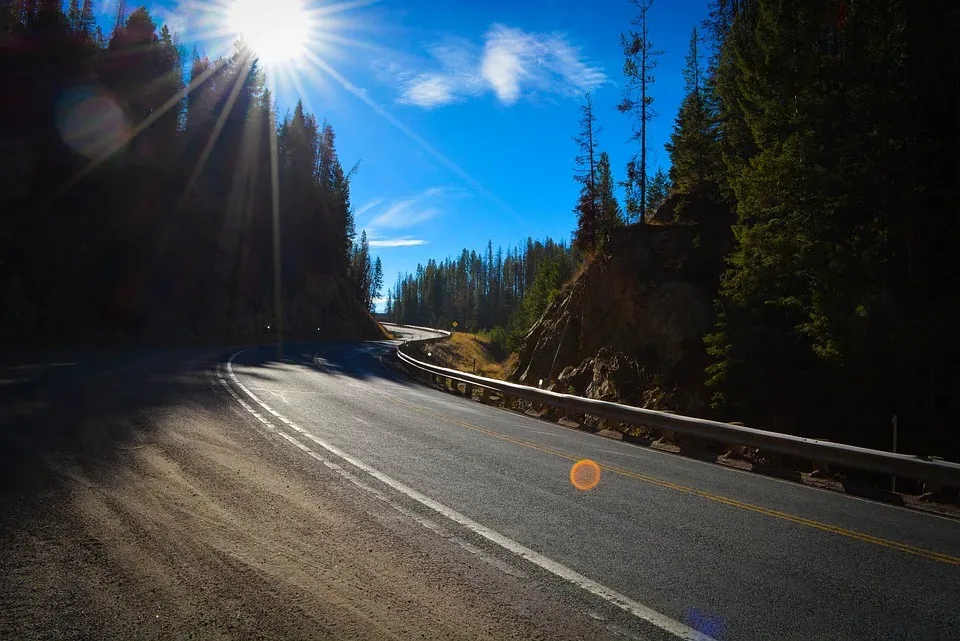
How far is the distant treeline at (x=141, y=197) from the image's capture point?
2953 cm

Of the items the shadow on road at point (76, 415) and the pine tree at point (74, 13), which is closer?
the shadow on road at point (76, 415)

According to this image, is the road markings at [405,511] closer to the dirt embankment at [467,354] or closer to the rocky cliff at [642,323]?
the rocky cliff at [642,323]

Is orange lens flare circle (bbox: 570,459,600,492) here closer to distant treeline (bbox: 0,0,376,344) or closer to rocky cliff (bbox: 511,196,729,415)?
rocky cliff (bbox: 511,196,729,415)

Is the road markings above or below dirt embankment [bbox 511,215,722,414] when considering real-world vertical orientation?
below

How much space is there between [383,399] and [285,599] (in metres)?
10.6

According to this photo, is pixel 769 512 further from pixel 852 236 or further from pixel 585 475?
pixel 852 236

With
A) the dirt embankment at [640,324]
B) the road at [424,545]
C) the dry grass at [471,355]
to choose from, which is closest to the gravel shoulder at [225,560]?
the road at [424,545]

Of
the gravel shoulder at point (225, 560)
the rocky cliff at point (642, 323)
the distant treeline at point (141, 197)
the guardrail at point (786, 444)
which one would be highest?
the distant treeline at point (141, 197)

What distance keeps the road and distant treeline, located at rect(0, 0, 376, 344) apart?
1054 inches

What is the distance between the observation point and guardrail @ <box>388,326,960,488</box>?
684cm

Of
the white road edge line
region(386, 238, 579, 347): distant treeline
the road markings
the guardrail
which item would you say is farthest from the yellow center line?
region(386, 238, 579, 347): distant treeline

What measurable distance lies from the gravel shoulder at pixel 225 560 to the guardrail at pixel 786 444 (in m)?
6.12

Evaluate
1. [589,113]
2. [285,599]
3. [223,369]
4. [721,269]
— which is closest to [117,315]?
[223,369]

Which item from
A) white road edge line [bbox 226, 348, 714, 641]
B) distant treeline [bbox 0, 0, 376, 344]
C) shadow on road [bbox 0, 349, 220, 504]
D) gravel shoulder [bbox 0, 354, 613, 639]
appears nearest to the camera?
gravel shoulder [bbox 0, 354, 613, 639]
